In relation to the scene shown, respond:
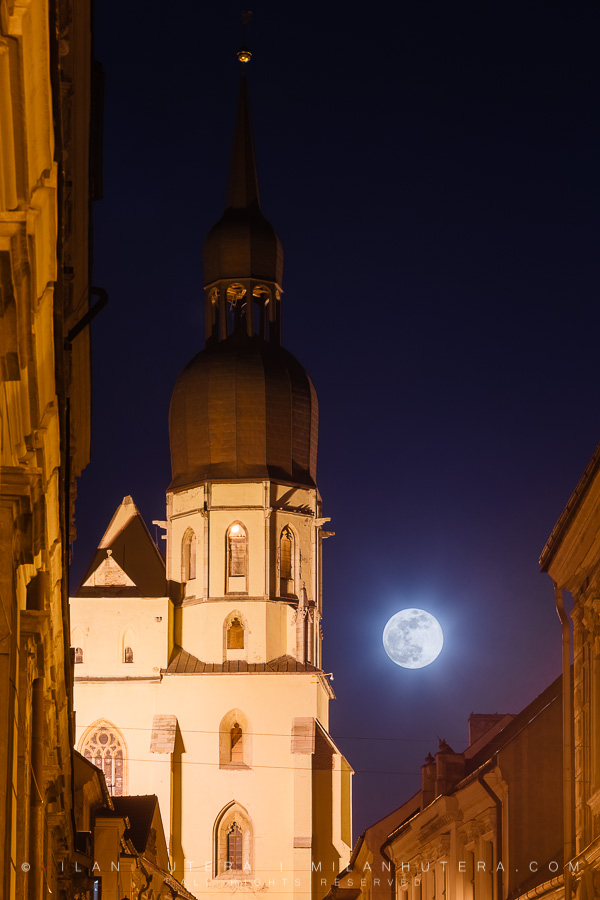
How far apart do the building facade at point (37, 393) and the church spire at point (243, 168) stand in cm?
6050

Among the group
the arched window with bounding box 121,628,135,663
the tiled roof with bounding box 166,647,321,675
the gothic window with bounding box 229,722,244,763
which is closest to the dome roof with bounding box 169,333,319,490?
the arched window with bounding box 121,628,135,663

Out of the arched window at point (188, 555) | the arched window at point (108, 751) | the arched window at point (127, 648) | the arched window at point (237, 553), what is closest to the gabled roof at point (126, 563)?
the arched window at point (188, 555)

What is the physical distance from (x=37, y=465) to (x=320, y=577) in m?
67.9

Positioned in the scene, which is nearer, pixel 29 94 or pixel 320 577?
pixel 29 94

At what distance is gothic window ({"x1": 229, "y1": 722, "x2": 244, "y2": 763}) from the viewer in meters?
73.1

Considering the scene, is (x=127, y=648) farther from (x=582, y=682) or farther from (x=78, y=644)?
(x=582, y=682)

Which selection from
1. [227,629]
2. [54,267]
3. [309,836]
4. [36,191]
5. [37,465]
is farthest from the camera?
[227,629]

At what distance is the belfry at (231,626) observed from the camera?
71.8 meters

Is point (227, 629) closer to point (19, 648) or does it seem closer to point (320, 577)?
point (320, 577)

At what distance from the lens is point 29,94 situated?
773 cm

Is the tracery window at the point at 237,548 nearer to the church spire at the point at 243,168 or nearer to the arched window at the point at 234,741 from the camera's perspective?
the arched window at the point at 234,741

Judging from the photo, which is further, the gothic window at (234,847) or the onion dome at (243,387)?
the onion dome at (243,387)

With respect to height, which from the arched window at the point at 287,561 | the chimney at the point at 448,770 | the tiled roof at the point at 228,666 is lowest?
the chimney at the point at 448,770

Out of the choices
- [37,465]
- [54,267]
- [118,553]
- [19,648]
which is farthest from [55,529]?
[118,553]
